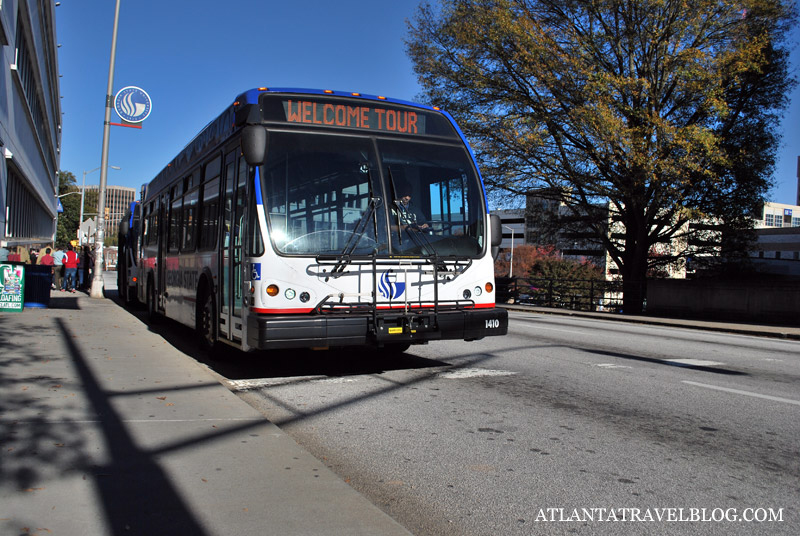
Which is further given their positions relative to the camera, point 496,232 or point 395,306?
point 496,232

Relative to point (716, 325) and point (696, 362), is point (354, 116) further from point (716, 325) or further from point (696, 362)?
point (716, 325)

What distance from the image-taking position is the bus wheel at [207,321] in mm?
9375

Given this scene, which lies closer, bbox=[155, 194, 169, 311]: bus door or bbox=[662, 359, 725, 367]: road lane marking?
bbox=[662, 359, 725, 367]: road lane marking

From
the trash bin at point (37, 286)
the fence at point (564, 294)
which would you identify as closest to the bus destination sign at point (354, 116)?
the trash bin at point (37, 286)

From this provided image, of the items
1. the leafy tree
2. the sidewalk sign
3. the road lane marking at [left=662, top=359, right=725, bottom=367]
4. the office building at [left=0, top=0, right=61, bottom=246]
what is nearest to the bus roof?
the road lane marking at [left=662, top=359, right=725, bottom=367]

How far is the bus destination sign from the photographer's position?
8.08 metres

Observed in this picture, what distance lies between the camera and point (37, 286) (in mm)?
17516

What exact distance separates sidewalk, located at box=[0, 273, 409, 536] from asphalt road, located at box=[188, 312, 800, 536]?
419 mm

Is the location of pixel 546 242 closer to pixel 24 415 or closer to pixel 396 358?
pixel 396 358

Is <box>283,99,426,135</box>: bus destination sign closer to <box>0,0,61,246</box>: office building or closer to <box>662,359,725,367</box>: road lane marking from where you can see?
<box>662,359,725,367</box>: road lane marking

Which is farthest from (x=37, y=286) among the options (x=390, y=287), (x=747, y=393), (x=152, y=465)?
(x=747, y=393)

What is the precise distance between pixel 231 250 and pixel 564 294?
2255 centimetres

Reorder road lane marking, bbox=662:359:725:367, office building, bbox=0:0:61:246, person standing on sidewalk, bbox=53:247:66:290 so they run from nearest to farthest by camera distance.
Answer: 1. road lane marking, bbox=662:359:725:367
2. office building, bbox=0:0:61:246
3. person standing on sidewalk, bbox=53:247:66:290

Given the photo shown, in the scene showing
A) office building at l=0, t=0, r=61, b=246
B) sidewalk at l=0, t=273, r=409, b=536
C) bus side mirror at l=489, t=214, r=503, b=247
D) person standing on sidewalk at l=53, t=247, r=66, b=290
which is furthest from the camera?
person standing on sidewalk at l=53, t=247, r=66, b=290
